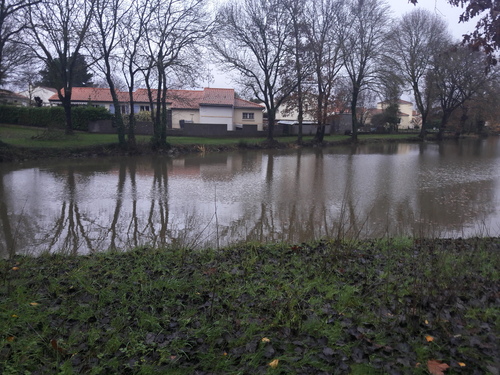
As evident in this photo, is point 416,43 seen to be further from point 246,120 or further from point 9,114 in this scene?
point 9,114

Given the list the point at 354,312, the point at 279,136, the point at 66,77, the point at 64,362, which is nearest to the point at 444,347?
the point at 354,312

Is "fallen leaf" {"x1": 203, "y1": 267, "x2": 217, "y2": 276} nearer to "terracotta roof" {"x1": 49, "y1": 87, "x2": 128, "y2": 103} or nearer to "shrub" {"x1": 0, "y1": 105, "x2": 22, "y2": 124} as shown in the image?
"shrub" {"x1": 0, "y1": 105, "x2": 22, "y2": 124}

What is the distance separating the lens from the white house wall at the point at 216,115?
47.5 metres

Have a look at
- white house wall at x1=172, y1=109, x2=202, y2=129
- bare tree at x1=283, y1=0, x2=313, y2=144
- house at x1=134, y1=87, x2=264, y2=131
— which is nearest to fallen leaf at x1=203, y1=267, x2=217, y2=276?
bare tree at x1=283, y1=0, x2=313, y2=144

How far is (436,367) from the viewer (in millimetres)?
3301

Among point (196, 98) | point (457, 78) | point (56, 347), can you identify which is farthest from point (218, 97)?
point (56, 347)

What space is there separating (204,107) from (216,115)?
162cm

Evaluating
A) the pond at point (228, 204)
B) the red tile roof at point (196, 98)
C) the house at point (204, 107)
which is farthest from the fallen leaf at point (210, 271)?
the red tile roof at point (196, 98)

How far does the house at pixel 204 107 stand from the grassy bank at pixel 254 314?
42.1 m

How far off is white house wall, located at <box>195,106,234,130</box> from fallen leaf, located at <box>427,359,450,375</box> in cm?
4505

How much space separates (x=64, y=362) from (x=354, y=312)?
2.77m

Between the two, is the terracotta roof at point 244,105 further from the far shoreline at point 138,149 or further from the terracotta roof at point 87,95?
the terracotta roof at point 87,95

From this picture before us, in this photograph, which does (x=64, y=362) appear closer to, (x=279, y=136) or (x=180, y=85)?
(x=180, y=85)

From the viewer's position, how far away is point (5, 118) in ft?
120
